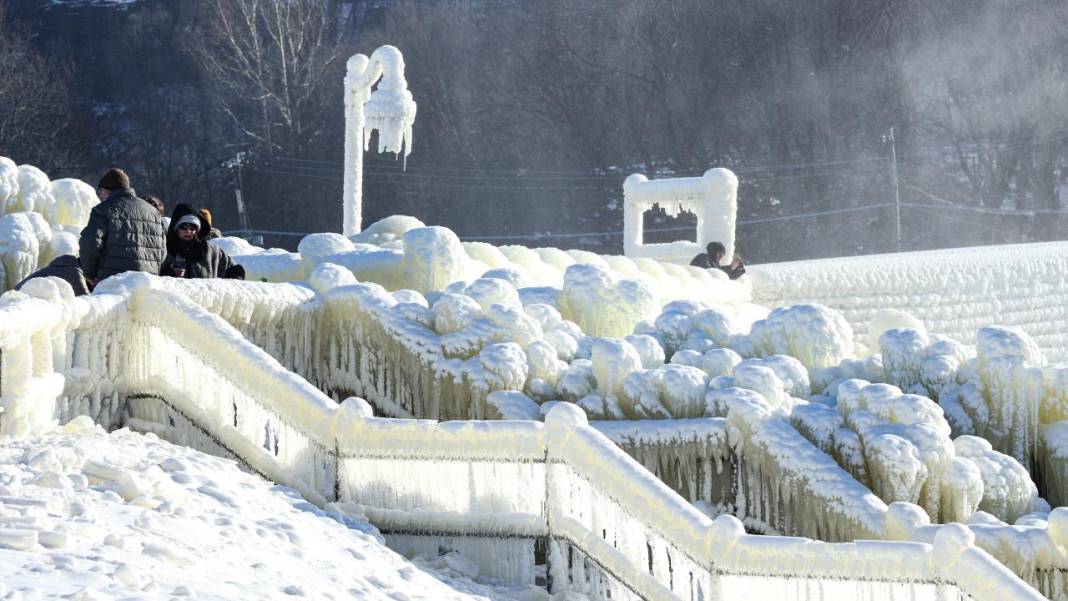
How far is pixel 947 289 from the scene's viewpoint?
52.2 feet

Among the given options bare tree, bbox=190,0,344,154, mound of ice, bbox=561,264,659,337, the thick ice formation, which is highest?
bare tree, bbox=190,0,344,154

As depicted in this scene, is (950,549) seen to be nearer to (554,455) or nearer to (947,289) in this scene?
(554,455)

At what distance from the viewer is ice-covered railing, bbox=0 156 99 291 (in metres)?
9.80

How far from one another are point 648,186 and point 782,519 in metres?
10.5

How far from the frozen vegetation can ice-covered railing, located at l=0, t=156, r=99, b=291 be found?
123 cm

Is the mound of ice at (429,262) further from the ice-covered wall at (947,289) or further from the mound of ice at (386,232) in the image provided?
the ice-covered wall at (947,289)

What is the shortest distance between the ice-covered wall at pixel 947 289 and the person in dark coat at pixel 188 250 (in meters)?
6.55

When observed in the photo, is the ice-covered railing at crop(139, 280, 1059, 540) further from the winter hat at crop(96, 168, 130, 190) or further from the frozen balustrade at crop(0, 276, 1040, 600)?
the winter hat at crop(96, 168, 130, 190)

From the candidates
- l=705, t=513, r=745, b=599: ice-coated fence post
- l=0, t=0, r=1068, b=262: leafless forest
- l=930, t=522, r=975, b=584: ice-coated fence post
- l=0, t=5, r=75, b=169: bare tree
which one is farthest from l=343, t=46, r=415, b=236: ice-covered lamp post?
l=0, t=5, r=75, b=169: bare tree

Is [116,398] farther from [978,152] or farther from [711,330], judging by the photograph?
[978,152]

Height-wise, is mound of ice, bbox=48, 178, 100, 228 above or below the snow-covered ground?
above

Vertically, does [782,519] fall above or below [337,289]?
below

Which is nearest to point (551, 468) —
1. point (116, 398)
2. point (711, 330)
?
point (116, 398)

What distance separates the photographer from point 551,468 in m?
6.87
